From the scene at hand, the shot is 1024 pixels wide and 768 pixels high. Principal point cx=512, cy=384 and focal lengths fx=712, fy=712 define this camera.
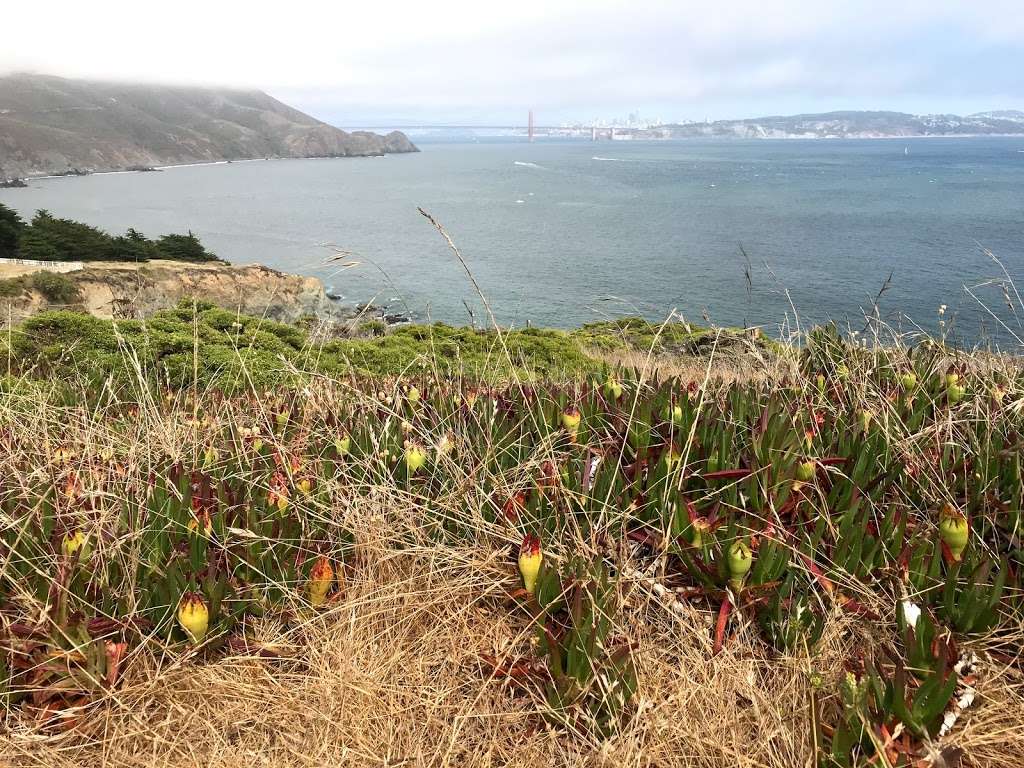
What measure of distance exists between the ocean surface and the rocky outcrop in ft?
9.26

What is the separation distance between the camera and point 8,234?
3050 cm

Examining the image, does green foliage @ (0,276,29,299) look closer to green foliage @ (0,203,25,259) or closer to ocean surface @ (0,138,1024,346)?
ocean surface @ (0,138,1024,346)

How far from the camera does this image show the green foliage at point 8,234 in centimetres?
2983

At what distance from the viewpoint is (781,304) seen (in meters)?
33.2

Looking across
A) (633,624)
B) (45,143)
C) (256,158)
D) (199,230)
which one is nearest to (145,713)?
A: (633,624)

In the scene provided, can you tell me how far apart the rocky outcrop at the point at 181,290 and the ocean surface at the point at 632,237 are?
282cm

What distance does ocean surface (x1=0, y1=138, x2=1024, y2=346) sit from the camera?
31.0 meters

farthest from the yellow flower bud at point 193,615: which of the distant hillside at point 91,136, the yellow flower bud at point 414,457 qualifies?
the distant hillside at point 91,136

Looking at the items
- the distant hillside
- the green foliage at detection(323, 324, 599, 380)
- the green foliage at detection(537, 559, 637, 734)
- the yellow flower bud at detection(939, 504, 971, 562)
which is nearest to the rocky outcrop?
the green foliage at detection(323, 324, 599, 380)

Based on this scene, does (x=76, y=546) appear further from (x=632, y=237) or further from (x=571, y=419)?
(x=632, y=237)

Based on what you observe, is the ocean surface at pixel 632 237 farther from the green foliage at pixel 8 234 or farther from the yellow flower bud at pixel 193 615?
the green foliage at pixel 8 234

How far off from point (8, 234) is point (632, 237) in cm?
3867

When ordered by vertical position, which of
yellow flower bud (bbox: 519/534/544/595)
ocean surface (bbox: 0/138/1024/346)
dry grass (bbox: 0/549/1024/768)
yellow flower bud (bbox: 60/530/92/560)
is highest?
yellow flower bud (bbox: 519/534/544/595)

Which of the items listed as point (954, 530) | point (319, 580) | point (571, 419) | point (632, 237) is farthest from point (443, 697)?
point (632, 237)
